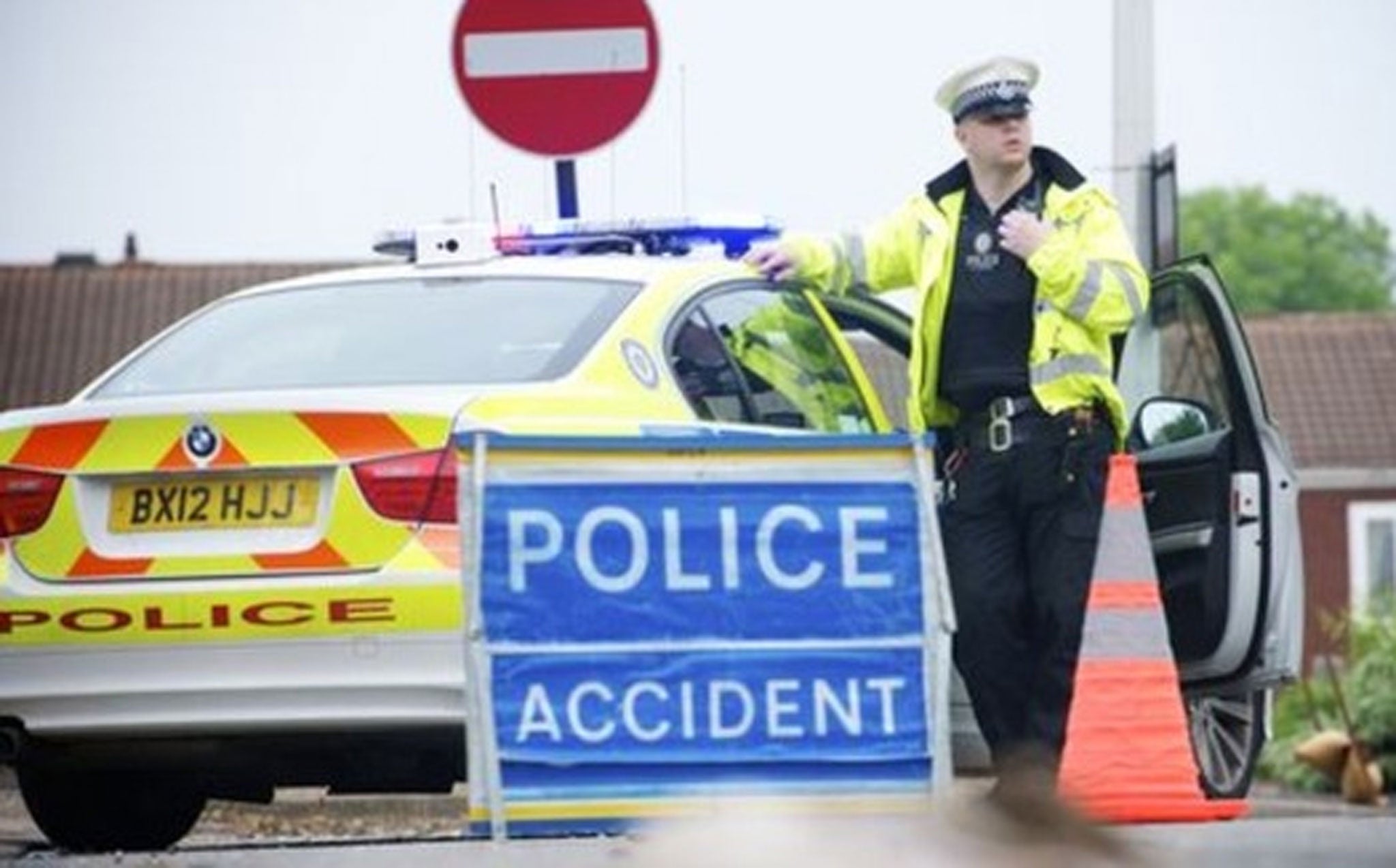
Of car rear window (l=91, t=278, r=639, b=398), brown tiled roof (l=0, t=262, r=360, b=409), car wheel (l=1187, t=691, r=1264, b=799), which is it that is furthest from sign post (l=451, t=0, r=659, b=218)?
brown tiled roof (l=0, t=262, r=360, b=409)

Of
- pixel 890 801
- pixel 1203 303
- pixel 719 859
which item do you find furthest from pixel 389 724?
pixel 719 859

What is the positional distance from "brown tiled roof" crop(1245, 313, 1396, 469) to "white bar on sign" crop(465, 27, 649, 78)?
43.1 m

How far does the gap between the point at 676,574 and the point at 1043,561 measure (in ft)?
5.74

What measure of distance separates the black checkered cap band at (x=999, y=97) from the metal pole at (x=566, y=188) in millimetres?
1945

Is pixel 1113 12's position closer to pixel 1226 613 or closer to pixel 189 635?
pixel 1226 613

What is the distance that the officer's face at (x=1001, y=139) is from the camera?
1027cm

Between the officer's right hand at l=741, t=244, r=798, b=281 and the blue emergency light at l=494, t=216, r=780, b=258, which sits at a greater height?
the blue emergency light at l=494, t=216, r=780, b=258

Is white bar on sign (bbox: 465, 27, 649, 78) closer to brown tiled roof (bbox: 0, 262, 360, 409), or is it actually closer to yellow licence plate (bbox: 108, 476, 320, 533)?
yellow licence plate (bbox: 108, 476, 320, 533)

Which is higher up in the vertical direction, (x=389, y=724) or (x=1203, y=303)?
(x=1203, y=303)

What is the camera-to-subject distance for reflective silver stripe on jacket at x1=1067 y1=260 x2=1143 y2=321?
1009cm

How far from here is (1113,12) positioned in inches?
619

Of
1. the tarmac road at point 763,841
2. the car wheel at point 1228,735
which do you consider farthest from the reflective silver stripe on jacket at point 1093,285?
the car wheel at point 1228,735

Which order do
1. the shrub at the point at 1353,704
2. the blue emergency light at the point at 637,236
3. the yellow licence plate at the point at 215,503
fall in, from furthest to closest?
the shrub at the point at 1353,704, the blue emergency light at the point at 637,236, the yellow licence plate at the point at 215,503

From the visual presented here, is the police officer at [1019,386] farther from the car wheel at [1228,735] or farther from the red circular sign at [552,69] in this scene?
the red circular sign at [552,69]
